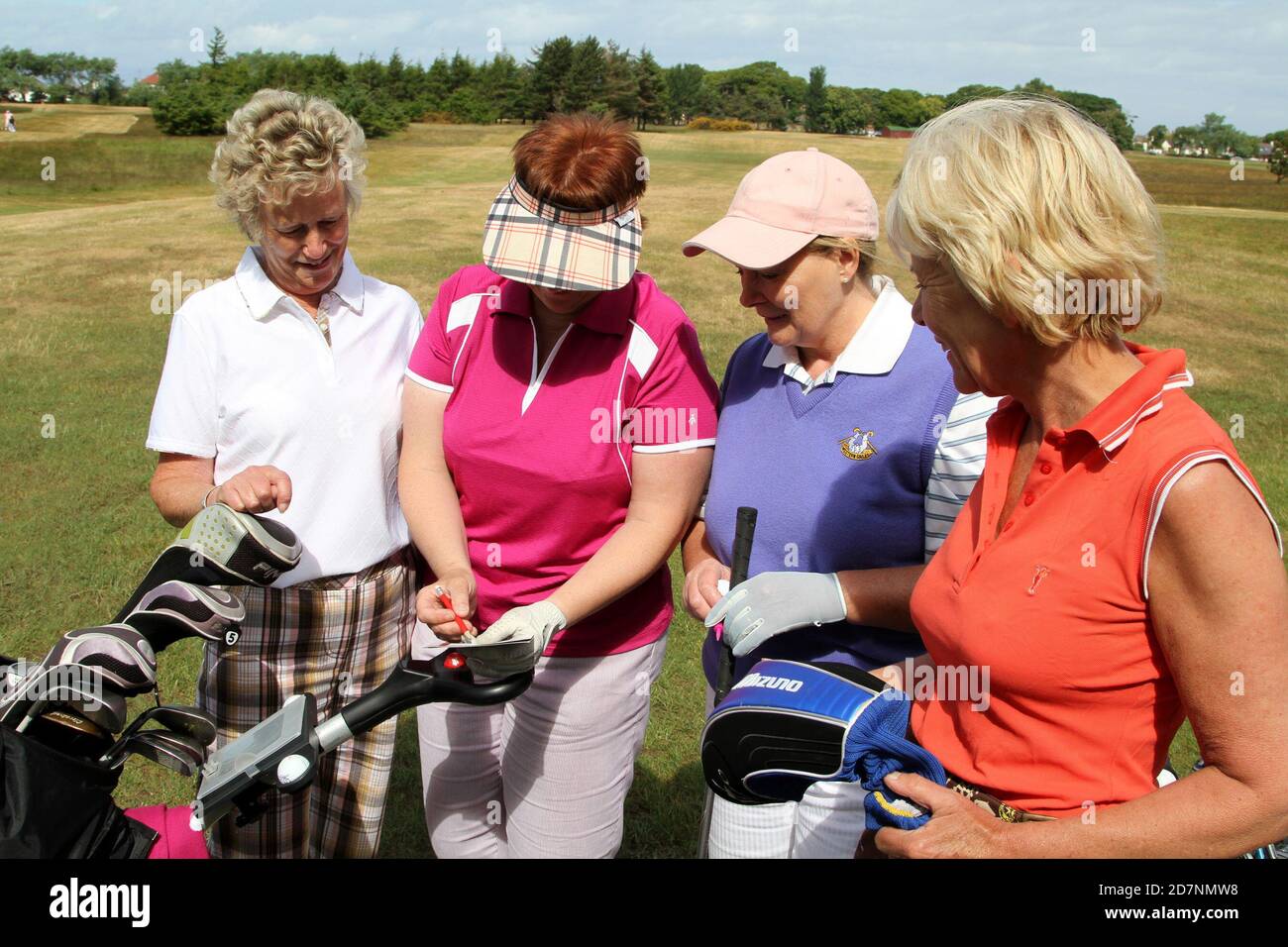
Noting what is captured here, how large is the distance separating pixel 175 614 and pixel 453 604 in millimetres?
659

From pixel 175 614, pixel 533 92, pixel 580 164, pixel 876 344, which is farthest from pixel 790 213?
pixel 533 92

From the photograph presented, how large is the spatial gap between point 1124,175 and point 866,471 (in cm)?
91

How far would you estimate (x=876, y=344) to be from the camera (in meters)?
2.56

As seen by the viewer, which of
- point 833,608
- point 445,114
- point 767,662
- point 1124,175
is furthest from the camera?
point 445,114

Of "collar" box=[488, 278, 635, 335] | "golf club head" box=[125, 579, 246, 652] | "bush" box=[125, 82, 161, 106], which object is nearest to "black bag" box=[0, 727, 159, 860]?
"golf club head" box=[125, 579, 246, 652]

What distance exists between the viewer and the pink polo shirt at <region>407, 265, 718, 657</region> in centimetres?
279

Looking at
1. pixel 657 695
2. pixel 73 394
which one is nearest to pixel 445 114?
pixel 73 394

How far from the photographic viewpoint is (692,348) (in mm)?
2932

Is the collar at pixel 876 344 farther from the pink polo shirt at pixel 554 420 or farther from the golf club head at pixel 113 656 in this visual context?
the golf club head at pixel 113 656

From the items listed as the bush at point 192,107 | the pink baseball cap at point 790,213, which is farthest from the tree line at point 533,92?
the pink baseball cap at point 790,213

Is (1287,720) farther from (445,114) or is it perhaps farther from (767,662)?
(445,114)

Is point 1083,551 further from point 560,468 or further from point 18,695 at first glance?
point 18,695

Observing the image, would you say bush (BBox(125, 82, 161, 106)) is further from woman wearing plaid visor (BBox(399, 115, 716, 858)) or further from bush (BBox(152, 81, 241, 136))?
woman wearing plaid visor (BBox(399, 115, 716, 858))

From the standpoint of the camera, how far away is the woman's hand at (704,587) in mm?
2736
